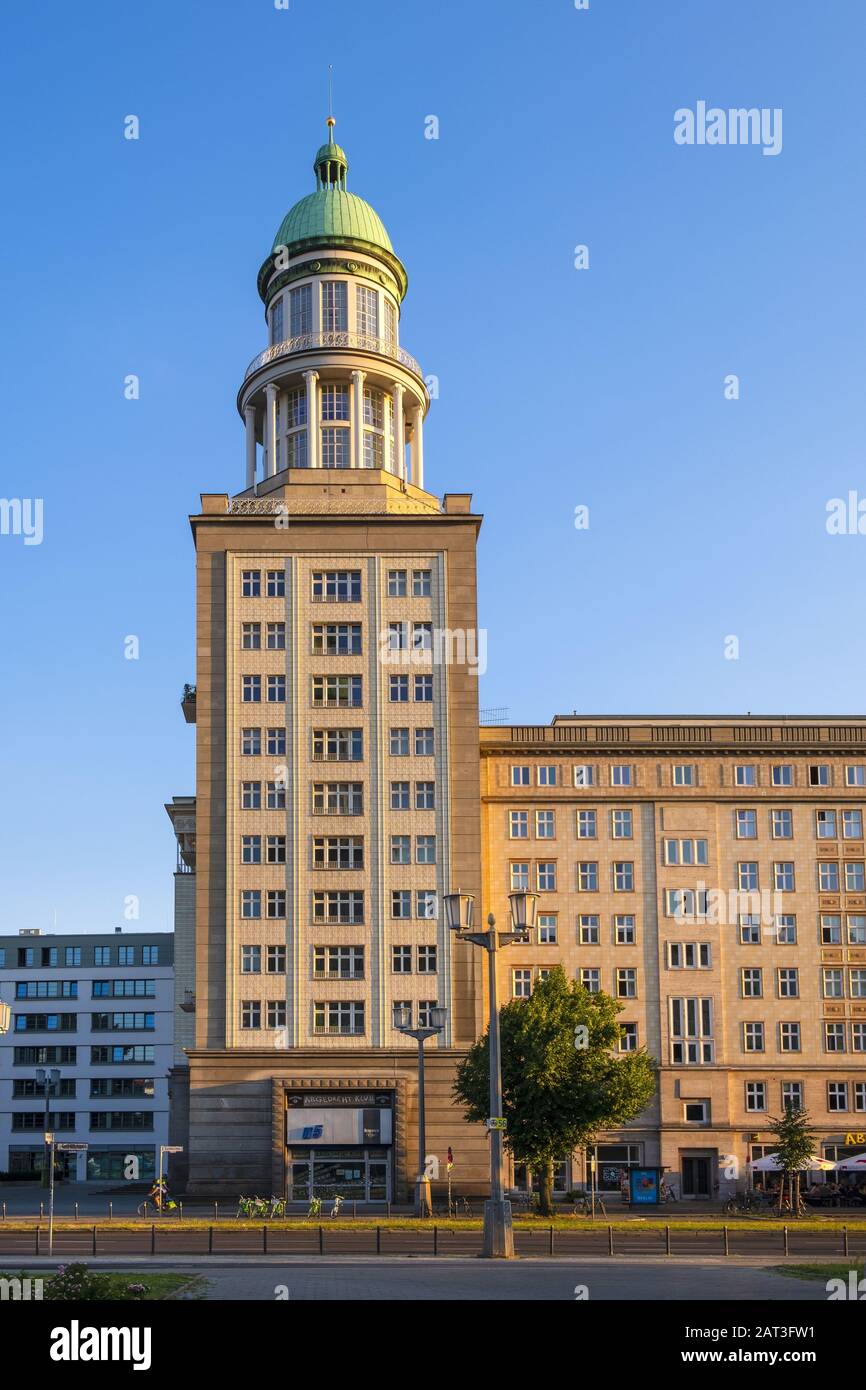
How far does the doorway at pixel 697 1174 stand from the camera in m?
73.7

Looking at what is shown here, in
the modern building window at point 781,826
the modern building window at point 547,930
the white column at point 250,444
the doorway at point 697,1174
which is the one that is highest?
the white column at point 250,444

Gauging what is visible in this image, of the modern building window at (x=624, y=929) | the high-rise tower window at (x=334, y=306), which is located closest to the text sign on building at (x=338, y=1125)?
the modern building window at (x=624, y=929)

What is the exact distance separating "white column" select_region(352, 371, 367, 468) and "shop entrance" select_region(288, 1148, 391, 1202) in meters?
33.4

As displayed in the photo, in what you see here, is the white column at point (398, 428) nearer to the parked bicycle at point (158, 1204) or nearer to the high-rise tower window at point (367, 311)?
the high-rise tower window at point (367, 311)

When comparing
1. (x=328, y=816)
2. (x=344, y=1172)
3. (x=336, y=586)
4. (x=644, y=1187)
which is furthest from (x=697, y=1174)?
(x=336, y=586)

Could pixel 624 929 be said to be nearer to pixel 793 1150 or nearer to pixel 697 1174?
pixel 697 1174

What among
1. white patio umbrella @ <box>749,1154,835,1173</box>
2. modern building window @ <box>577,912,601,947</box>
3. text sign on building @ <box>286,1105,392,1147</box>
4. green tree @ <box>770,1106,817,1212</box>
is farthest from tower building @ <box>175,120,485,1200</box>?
green tree @ <box>770,1106,817,1212</box>

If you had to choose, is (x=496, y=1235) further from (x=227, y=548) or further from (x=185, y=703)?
(x=185, y=703)

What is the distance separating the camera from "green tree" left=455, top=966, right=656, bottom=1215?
186ft

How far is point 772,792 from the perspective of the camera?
78.5 m

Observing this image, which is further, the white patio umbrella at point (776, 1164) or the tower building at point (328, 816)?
the tower building at point (328, 816)

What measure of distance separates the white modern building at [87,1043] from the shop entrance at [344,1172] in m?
59.8
